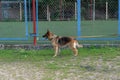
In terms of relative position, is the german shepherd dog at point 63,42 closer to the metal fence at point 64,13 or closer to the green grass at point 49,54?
the green grass at point 49,54

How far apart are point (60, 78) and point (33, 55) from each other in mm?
3417

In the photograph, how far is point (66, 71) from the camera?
937cm

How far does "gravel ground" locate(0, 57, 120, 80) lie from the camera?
875 cm

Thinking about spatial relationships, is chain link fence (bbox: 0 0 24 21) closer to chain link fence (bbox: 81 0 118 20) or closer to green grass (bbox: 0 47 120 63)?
chain link fence (bbox: 81 0 118 20)

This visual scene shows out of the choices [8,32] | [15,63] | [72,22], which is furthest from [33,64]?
[72,22]

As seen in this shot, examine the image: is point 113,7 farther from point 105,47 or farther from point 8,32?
point 105,47

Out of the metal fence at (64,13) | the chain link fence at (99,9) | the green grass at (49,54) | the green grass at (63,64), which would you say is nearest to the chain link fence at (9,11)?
the metal fence at (64,13)

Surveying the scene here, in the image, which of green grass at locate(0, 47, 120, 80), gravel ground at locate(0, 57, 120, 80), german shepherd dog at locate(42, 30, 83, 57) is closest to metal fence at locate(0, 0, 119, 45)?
green grass at locate(0, 47, 120, 80)

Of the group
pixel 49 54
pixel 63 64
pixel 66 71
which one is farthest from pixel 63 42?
pixel 66 71

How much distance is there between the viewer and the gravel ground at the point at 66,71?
28.7ft

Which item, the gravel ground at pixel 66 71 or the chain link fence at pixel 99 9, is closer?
the gravel ground at pixel 66 71

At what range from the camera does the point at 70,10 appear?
24.4 m

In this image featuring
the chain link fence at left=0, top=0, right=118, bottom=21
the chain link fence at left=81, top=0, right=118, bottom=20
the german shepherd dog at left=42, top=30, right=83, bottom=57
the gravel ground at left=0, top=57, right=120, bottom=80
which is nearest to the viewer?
the gravel ground at left=0, top=57, right=120, bottom=80

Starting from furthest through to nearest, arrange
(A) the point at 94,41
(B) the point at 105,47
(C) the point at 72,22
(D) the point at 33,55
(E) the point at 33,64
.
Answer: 1. (C) the point at 72,22
2. (A) the point at 94,41
3. (B) the point at 105,47
4. (D) the point at 33,55
5. (E) the point at 33,64
